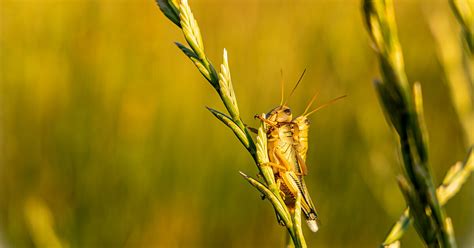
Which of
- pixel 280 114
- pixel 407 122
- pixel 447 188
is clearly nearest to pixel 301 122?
pixel 280 114

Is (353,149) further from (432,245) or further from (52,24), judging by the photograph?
(432,245)

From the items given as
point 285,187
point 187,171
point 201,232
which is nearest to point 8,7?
point 187,171

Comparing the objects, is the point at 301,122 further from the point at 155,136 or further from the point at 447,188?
the point at 155,136

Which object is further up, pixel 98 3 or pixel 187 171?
pixel 98 3

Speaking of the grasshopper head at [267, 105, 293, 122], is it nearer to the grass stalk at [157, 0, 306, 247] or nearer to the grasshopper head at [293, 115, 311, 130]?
the grasshopper head at [293, 115, 311, 130]

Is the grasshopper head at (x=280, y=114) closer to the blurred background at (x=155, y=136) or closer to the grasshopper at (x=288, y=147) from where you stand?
the grasshopper at (x=288, y=147)

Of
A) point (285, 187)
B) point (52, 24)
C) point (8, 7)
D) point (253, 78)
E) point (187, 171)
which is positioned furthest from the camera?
point (253, 78)

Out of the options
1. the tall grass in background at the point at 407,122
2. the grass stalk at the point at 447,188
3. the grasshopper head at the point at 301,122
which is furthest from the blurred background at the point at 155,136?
the tall grass in background at the point at 407,122
